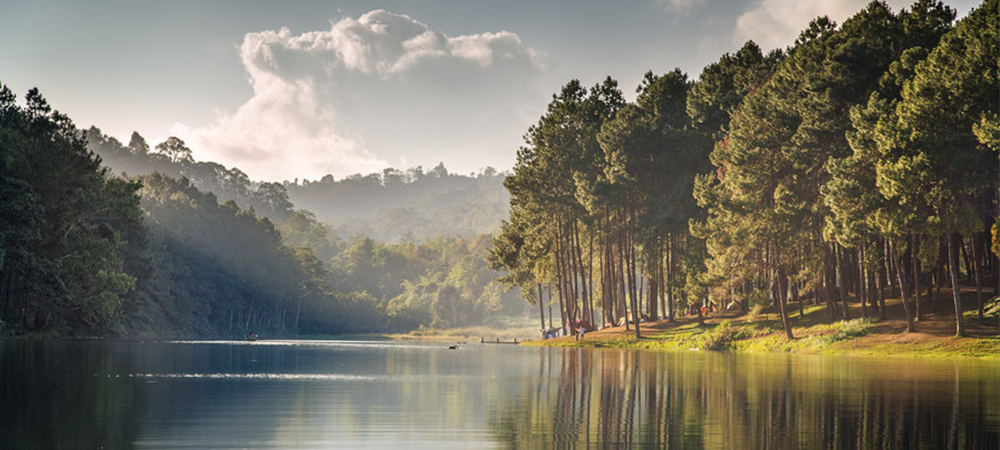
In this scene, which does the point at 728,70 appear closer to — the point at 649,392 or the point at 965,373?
the point at 965,373

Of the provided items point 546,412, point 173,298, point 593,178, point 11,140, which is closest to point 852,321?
point 593,178

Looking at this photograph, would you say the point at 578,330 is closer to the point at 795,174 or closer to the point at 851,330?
the point at 795,174

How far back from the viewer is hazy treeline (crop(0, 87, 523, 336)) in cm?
7206

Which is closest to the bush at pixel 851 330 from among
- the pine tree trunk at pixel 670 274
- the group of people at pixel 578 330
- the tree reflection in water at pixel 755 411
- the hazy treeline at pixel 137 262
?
the pine tree trunk at pixel 670 274

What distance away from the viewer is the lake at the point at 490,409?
15852 mm

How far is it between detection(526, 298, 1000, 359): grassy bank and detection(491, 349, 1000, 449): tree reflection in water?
653 inches

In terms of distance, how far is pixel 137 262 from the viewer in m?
111

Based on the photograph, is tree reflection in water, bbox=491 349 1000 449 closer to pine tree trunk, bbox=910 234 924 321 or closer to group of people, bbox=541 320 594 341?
pine tree trunk, bbox=910 234 924 321

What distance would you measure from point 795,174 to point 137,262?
7820 cm

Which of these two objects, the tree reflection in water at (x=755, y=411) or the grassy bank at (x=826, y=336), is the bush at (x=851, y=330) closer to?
the grassy bank at (x=826, y=336)

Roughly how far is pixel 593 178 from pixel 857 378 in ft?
189

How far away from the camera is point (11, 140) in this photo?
69438 mm

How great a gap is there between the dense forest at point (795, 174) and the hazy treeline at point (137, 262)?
38.8 meters

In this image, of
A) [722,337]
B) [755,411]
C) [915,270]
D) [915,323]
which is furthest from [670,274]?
[755,411]
